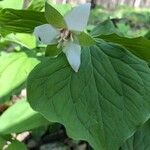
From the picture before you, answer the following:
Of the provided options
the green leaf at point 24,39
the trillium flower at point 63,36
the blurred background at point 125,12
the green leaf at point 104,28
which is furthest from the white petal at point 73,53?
the blurred background at point 125,12

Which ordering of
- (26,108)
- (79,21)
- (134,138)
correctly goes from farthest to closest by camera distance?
(26,108), (134,138), (79,21)

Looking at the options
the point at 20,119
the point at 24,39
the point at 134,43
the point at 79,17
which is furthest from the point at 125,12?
the point at 79,17

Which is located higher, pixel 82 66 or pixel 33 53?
pixel 82 66

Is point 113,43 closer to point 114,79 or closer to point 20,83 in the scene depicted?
point 114,79

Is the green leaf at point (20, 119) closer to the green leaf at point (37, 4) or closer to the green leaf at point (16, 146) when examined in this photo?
the green leaf at point (16, 146)

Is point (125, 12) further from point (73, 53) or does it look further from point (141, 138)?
point (73, 53)

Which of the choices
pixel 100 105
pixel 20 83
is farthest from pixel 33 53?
pixel 100 105

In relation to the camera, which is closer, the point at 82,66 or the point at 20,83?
the point at 82,66
